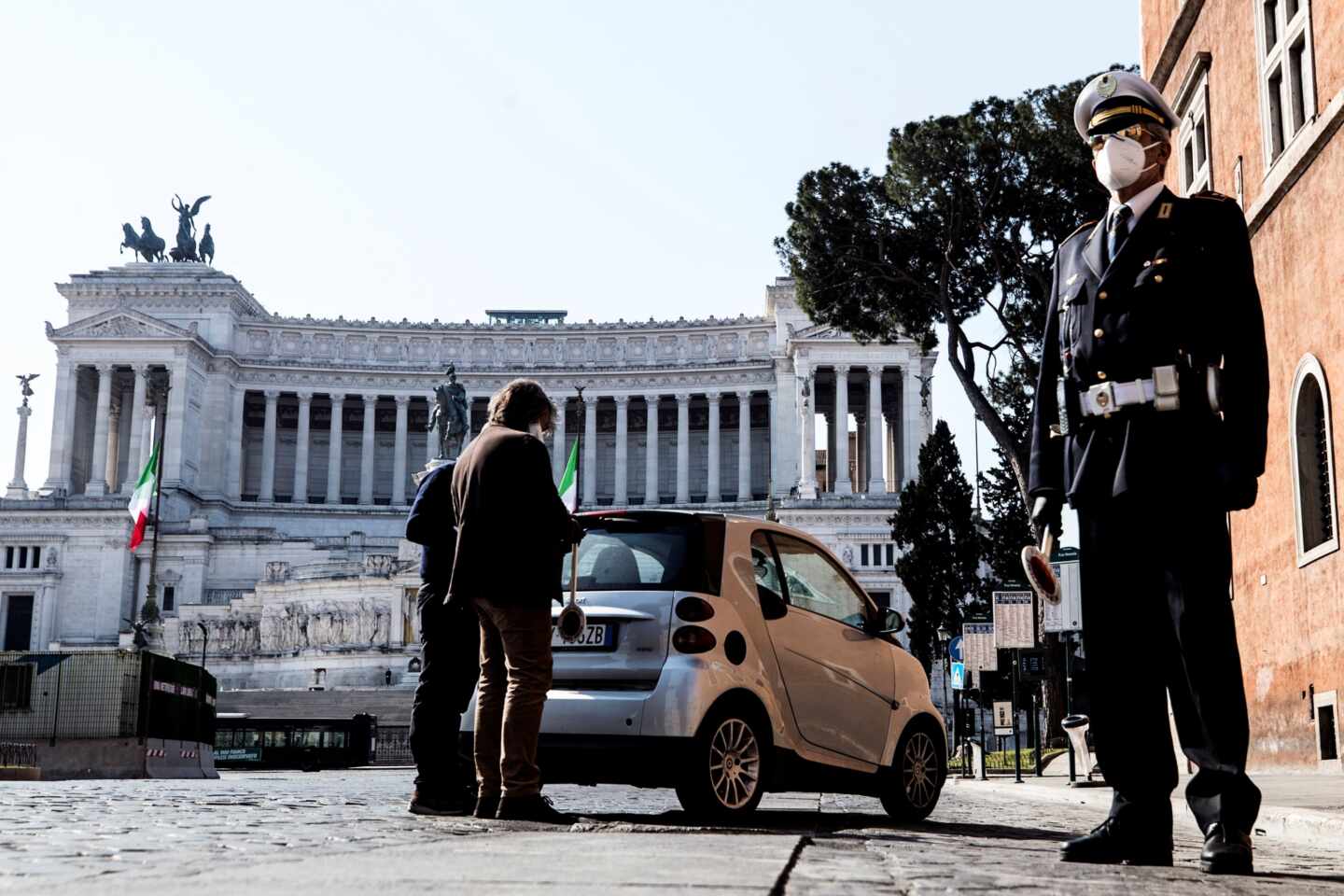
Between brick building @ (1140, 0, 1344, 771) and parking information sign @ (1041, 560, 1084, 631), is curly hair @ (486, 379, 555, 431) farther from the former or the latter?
brick building @ (1140, 0, 1344, 771)

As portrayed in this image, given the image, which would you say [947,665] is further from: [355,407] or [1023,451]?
[355,407]

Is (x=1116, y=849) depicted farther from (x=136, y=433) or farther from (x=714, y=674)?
(x=136, y=433)

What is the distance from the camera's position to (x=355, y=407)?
87.6m

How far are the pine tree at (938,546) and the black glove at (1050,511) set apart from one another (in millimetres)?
40593

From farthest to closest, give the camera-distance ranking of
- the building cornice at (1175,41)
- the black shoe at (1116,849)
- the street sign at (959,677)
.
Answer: the street sign at (959,677) → the building cornice at (1175,41) → the black shoe at (1116,849)

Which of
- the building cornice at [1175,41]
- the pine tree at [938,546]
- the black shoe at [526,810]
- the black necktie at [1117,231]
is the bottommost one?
the black shoe at [526,810]

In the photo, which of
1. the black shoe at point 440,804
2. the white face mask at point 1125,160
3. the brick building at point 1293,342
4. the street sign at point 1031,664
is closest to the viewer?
the white face mask at point 1125,160

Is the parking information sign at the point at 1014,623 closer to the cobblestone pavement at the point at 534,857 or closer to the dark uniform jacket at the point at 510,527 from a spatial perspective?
the cobblestone pavement at the point at 534,857

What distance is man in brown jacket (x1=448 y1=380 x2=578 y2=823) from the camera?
760 centimetres

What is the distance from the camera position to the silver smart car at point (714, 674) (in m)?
8.45

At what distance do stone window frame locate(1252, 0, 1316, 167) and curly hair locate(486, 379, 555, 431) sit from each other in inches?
457

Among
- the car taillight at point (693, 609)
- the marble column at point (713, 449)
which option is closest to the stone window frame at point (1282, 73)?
the car taillight at point (693, 609)

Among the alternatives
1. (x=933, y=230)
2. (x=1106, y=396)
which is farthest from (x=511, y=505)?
(x=933, y=230)

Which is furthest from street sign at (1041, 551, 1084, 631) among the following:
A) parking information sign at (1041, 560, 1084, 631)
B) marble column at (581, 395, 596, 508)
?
marble column at (581, 395, 596, 508)
